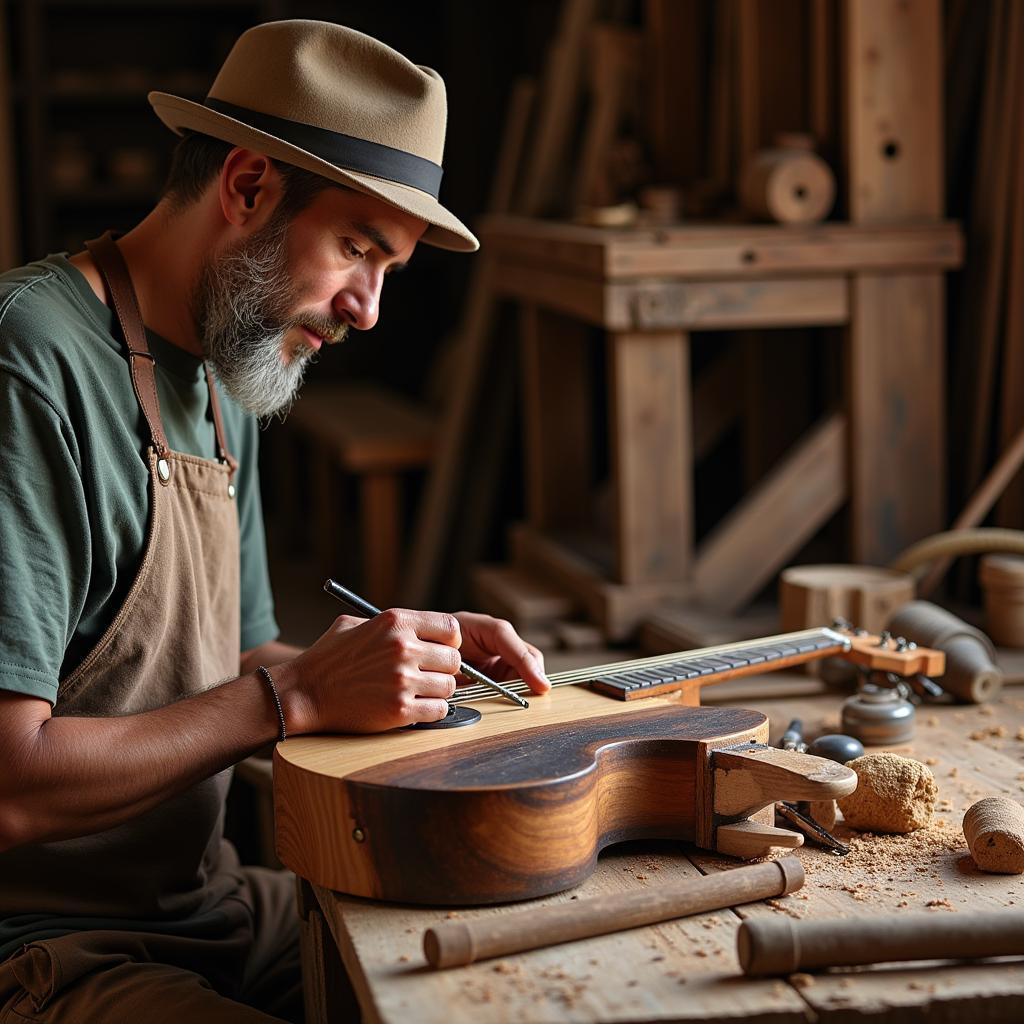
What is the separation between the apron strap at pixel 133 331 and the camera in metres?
1.91

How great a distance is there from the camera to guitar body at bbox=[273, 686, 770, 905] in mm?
Result: 1509

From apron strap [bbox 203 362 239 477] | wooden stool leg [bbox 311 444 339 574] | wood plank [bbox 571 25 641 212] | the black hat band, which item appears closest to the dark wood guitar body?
apron strap [bbox 203 362 239 477]

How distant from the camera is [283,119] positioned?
191cm

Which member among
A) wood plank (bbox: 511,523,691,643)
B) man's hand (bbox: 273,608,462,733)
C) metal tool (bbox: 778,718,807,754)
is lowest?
wood plank (bbox: 511,523,691,643)

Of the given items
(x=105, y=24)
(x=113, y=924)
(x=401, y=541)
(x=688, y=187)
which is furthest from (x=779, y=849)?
(x=105, y=24)

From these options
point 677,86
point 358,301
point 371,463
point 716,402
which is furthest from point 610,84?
point 358,301

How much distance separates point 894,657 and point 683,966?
0.92 m

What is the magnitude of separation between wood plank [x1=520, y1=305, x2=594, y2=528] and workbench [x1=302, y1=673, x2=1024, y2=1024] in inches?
97.4

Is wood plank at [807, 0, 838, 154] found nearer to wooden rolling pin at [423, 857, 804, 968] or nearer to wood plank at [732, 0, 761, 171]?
wood plank at [732, 0, 761, 171]

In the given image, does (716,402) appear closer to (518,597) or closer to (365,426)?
(518,597)

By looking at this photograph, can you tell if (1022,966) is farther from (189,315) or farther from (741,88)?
(741,88)

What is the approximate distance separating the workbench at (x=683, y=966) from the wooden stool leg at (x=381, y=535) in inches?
139

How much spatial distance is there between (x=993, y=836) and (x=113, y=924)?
114 cm

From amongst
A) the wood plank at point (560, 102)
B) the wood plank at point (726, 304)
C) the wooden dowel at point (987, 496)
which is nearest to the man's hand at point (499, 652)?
the wood plank at point (726, 304)
